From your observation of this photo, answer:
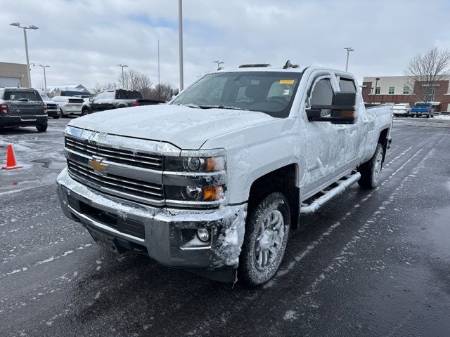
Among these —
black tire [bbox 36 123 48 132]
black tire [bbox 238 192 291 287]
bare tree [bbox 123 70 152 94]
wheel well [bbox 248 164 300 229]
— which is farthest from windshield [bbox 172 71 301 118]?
bare tree [bbox 123 70 152 94]

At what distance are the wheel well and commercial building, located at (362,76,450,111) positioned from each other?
200 ft

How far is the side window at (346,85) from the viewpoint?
191 inches

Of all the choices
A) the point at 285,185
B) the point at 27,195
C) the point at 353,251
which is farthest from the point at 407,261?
the point at 27,195

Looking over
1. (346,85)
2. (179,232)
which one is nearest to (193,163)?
(179,232)

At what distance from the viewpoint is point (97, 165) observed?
2.85 metres

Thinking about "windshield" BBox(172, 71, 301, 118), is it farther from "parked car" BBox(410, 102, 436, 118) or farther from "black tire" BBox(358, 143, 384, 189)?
"parked car" BBox(410, 102, 436, 118)

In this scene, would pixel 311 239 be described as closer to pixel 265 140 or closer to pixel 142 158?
pixel 265 140

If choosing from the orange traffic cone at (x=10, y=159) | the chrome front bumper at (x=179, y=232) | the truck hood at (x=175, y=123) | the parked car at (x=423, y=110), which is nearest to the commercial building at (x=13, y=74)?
the orange traffic cone at (x=10, y=159)

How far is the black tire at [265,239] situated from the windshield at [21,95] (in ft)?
42.8

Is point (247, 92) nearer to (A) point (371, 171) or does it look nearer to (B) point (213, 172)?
(B) point (213, 172)

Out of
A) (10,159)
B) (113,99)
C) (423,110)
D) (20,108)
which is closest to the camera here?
(10,159)

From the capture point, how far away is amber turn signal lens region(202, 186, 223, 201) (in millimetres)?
2457

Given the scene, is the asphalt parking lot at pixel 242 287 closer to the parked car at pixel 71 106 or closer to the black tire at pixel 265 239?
the black tire at pixel 265 239

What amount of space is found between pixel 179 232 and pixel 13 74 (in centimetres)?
6764
